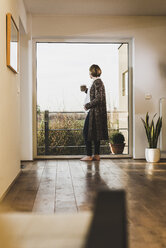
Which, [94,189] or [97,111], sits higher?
[97,111]

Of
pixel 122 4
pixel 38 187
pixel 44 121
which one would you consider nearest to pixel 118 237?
pixel 38 187

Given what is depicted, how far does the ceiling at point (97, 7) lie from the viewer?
541 centimetres

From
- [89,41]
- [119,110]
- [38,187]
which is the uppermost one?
[89,41]

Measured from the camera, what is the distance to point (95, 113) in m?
5.90

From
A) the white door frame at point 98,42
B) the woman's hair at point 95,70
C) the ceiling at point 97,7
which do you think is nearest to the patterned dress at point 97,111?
the woman's hair at point 95,70

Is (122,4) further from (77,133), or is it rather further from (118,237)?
(118,237)

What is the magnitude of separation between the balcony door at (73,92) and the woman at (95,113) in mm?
460

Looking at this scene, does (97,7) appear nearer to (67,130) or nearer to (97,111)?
(97,111)

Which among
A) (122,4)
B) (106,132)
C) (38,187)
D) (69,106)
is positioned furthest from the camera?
(69,106)

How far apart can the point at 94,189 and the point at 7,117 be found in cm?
116

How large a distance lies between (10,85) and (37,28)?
98.1 inches

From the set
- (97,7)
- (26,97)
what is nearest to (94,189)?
(26,97)

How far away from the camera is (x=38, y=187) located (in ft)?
12.3

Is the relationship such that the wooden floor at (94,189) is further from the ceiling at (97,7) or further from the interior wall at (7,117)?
the ceiling at (97,7)
